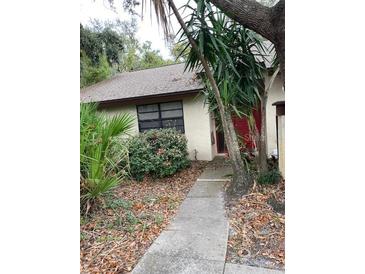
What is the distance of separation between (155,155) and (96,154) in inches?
111

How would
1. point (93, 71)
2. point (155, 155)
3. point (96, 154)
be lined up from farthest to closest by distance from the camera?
point (93, 71), point (155, 155), point (96, 154)

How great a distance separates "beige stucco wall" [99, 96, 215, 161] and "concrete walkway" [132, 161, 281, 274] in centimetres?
369

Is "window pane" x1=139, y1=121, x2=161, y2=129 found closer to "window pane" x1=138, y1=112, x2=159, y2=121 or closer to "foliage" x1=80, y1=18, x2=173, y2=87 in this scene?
"window pane" x1=138, y1=112, x2=159, y2=121

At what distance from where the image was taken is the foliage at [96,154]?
359 cm

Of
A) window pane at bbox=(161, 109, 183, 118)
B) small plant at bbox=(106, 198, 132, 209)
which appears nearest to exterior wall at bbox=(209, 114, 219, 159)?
window pane at bbox=(161, 109, 183, 118)

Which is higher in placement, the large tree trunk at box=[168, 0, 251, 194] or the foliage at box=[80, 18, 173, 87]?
the foliage at box=[80, 18, 173, 87]

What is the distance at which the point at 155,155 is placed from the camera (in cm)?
635

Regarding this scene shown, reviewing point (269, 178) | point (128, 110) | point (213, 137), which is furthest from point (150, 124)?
point (269, 178)

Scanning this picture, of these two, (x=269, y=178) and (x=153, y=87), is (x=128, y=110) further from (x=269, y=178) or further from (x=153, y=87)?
(x=269, y=178)

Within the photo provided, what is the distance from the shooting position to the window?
28.4 feet
